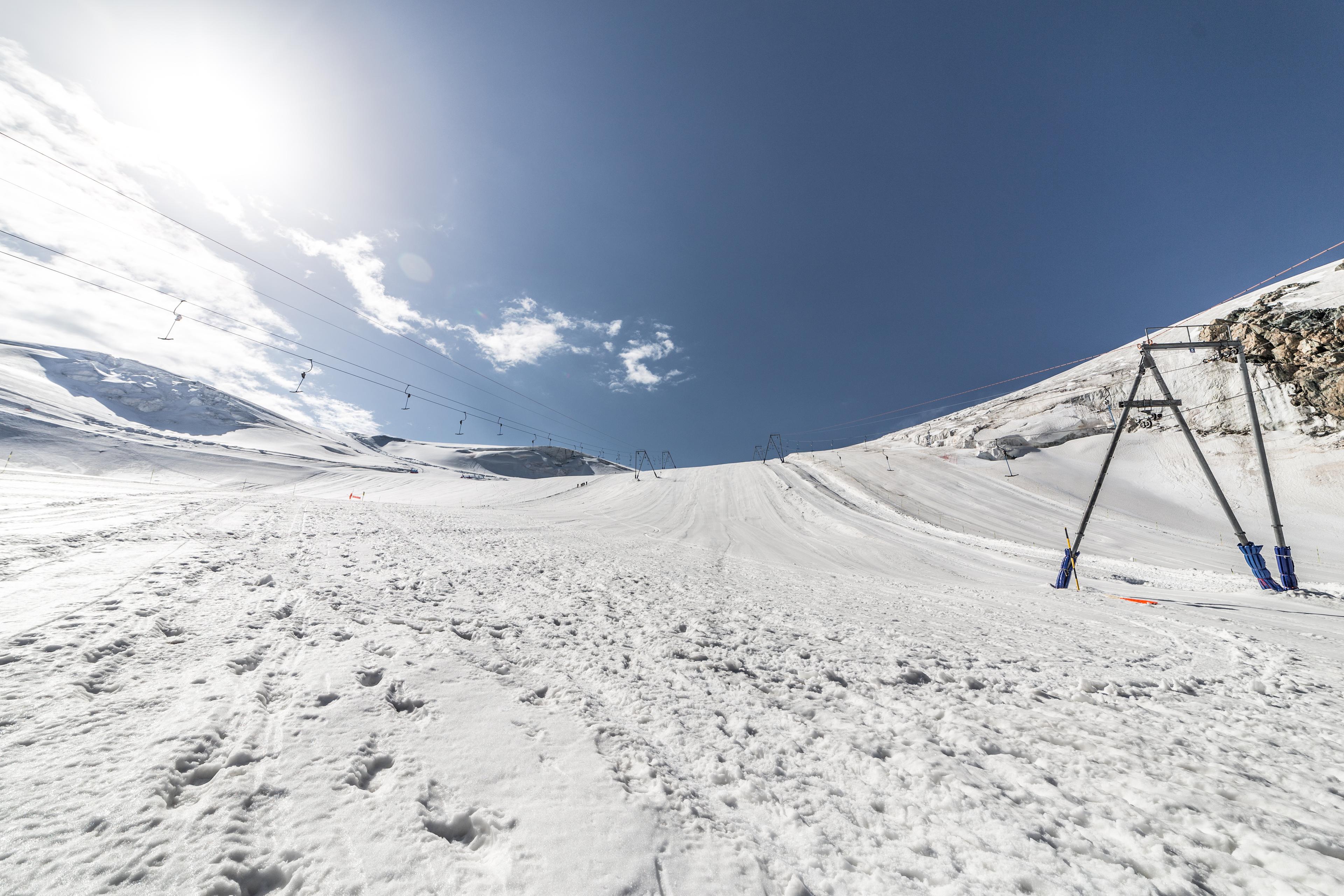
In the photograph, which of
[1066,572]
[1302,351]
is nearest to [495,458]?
[1066,572]

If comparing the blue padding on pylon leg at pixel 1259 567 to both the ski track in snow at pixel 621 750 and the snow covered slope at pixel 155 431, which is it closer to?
the ski track in snow at pixel 621 750

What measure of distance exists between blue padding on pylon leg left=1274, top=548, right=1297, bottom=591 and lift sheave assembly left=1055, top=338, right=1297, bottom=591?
1cm

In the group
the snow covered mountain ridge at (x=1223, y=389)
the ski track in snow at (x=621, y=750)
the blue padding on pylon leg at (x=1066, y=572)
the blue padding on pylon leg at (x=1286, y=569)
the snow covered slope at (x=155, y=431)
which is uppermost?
the snow covered mountain ridge at (x=1223, y=389)

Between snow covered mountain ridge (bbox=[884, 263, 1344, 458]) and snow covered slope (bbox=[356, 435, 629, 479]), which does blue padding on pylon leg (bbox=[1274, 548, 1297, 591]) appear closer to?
snow covered mountain ridge (bbox=[884, 263, 1344, 458])

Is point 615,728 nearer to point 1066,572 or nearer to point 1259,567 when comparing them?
point 1066,572

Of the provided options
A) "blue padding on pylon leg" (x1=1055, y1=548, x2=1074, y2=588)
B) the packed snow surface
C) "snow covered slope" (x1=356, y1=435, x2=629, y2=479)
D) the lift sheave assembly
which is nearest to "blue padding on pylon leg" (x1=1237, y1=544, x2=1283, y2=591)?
the lift sheave assembly

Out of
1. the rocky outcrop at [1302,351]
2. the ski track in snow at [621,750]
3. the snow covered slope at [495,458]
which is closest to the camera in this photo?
the ski track in snow at [621,750]

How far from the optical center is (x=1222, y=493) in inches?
437

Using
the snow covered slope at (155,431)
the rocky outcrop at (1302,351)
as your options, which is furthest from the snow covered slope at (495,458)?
the rocky outcrop at (1302,351)

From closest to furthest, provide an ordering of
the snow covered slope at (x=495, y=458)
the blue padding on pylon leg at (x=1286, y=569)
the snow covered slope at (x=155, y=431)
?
1. the blue padding on pylon leg at (x=1286, y=569)
2. the snow covered slope at (x=155, y=431)
3. the snow covered slope at (x=495, y=458)

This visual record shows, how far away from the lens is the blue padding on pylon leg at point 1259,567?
9.67m

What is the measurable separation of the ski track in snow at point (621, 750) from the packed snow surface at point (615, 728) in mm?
19

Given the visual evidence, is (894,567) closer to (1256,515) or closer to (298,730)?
(298,730)

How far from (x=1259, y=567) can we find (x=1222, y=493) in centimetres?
206
